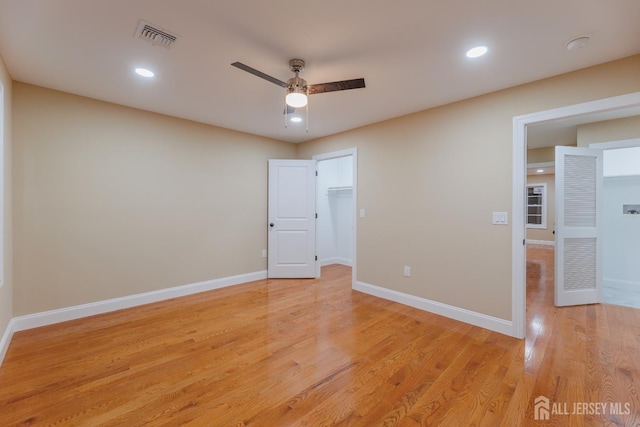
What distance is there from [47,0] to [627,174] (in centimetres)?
714

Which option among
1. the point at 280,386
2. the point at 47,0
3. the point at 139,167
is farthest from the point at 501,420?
the point at 139,167

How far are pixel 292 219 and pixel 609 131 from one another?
4787 mm

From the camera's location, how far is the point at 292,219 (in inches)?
194

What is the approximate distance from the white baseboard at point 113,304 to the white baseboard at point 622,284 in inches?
234

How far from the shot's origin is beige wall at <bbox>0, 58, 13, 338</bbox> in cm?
237

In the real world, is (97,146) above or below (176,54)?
below

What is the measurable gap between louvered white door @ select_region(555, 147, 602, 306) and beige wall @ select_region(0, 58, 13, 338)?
→ 19.7 feet

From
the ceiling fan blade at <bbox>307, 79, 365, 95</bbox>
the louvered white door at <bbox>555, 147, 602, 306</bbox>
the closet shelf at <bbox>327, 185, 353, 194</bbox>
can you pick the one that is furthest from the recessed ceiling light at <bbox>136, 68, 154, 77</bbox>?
the louvered white door at <bbox>555, 147, 602, 306</bbox>

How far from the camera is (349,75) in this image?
8.50ft

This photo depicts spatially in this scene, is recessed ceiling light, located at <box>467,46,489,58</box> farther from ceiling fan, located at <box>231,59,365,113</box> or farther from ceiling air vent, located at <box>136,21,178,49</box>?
ceiling air vent, located at <box>136,21,178,49</box>

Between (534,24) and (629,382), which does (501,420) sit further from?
(534,24)

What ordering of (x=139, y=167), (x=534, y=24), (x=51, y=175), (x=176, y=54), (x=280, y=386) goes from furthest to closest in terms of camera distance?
(x=139, y=167) → (x=51, y=175) → (x=176, y=54) → (x=280, y=386) → (x=534, y=24)

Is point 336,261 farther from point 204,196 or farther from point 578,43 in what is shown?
point 578,43

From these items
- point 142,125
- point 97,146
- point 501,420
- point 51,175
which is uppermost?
point 142,125
